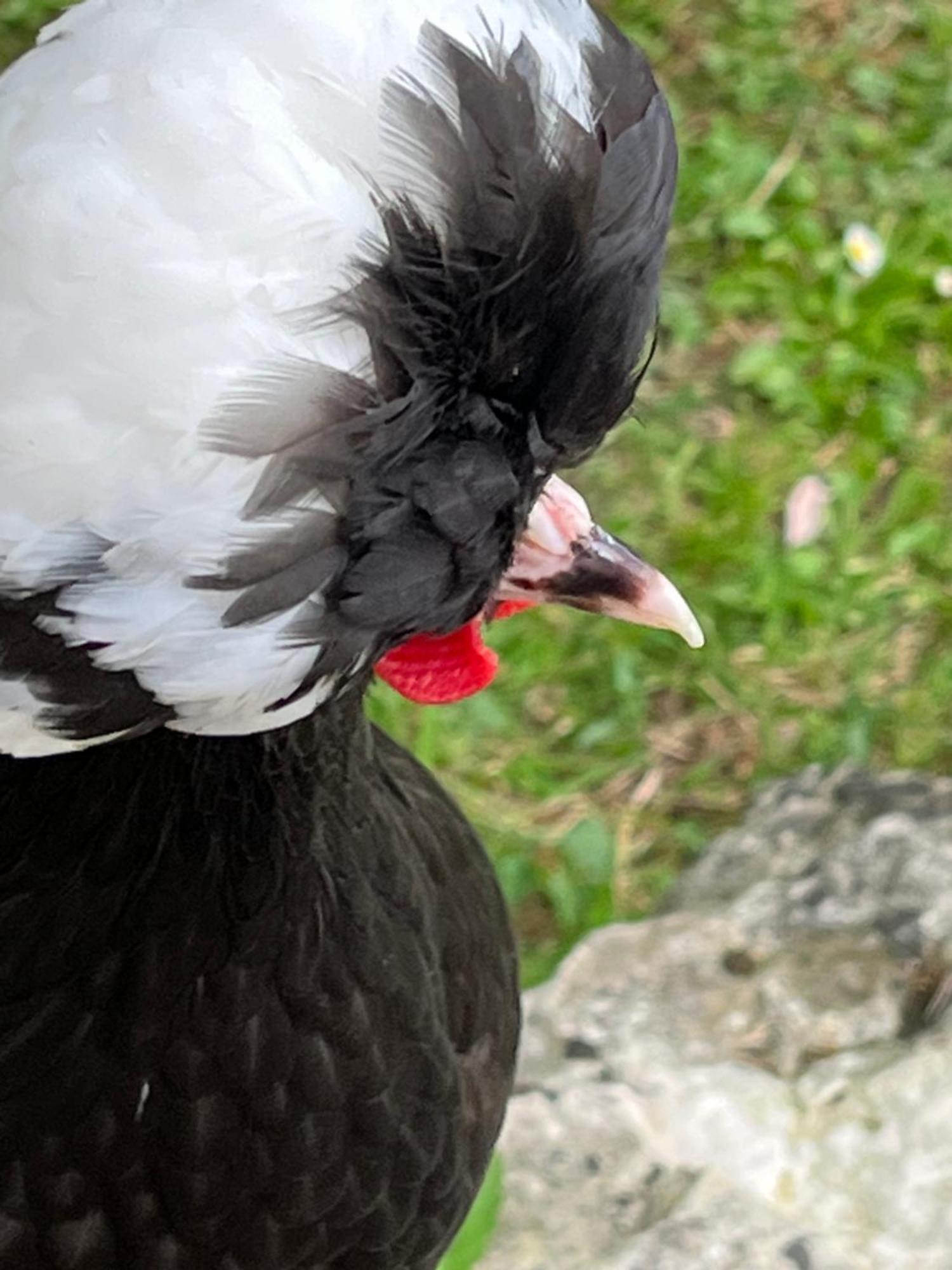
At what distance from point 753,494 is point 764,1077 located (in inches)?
39.1

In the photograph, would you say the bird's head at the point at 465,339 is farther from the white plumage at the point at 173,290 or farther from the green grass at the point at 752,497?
the green grass at the point at 752,497

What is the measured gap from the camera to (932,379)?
97.6 inches

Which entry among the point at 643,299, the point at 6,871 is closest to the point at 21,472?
the point at 643,299

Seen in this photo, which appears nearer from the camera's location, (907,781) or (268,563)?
(268,563)

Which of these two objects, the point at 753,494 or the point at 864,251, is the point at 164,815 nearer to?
the point at 753,494

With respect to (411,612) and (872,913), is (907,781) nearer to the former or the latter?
(872,913)

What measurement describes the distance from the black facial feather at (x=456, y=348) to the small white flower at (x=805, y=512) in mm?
1624

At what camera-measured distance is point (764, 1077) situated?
60.1 inches

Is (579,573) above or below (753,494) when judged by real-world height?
above

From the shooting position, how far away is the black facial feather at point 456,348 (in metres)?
0.62

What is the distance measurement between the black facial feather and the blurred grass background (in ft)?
4.28

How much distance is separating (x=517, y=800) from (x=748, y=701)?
343mm

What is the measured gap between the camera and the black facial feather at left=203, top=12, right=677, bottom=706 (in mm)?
616

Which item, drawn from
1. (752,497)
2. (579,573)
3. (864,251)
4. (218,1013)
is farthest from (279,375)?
(864,251)
